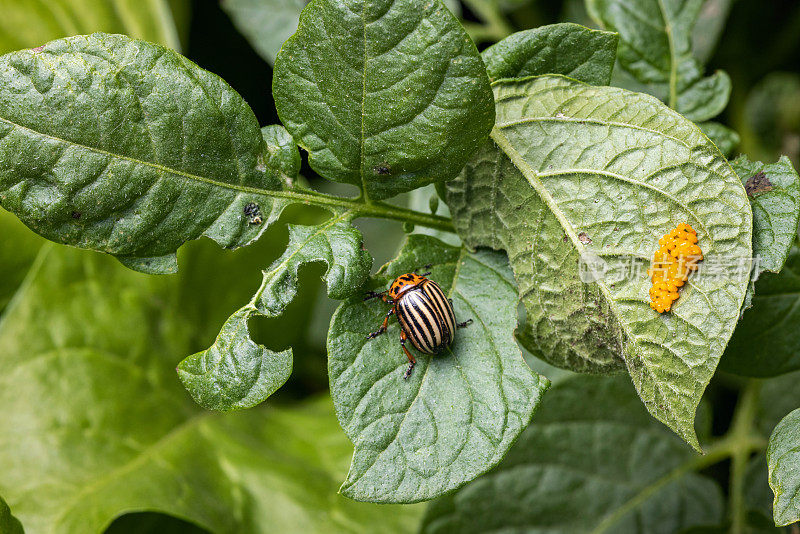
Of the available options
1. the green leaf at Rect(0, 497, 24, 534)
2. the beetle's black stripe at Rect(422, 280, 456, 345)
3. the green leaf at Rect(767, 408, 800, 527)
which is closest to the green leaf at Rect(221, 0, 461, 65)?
the beetle's black stripe at Rect(422, 280, 456, 345)

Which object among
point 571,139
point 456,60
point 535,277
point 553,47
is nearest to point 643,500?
point 535,277

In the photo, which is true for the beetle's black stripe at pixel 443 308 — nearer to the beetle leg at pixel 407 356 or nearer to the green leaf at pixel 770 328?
the beetle leg at pixel 407 356

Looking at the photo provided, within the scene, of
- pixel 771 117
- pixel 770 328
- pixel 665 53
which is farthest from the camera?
pixel 771 117

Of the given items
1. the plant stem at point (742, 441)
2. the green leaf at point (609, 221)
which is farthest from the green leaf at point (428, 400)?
the plant stem at point (742, 441)

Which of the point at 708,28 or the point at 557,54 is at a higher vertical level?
the point at 557,54

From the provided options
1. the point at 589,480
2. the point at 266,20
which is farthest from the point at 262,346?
the point at 266,20

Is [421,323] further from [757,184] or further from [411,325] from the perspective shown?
[757,184]
